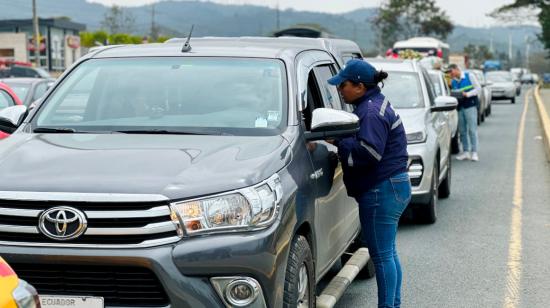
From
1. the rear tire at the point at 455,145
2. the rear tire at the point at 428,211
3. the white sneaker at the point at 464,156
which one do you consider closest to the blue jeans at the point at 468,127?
the white sneaker at the point at 464,156

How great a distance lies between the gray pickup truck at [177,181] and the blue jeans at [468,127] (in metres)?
11.0

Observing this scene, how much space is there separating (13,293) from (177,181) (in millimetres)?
1336

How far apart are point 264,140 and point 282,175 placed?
0.41 m

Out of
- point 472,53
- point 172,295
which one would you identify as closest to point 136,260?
point 172,295

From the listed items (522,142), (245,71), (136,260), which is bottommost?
(522,142)

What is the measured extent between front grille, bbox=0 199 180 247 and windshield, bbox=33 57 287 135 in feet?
3.81

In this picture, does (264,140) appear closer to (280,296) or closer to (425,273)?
(280,296)

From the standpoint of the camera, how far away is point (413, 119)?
11.1 meters

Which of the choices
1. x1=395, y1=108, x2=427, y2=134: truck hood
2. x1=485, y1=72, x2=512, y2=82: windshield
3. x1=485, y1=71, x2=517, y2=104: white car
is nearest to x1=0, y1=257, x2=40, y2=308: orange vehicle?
x1=395, y1=108, x2=427, y2=134: truck hood

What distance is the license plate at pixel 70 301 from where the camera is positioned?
4324mm

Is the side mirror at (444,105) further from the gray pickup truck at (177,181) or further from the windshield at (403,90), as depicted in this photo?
the gray pickup truck at (177,181)

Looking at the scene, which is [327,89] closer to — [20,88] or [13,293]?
[13,293]

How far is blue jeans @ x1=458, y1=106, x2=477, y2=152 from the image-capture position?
16828 millimetres

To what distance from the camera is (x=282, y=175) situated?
4.89 m
